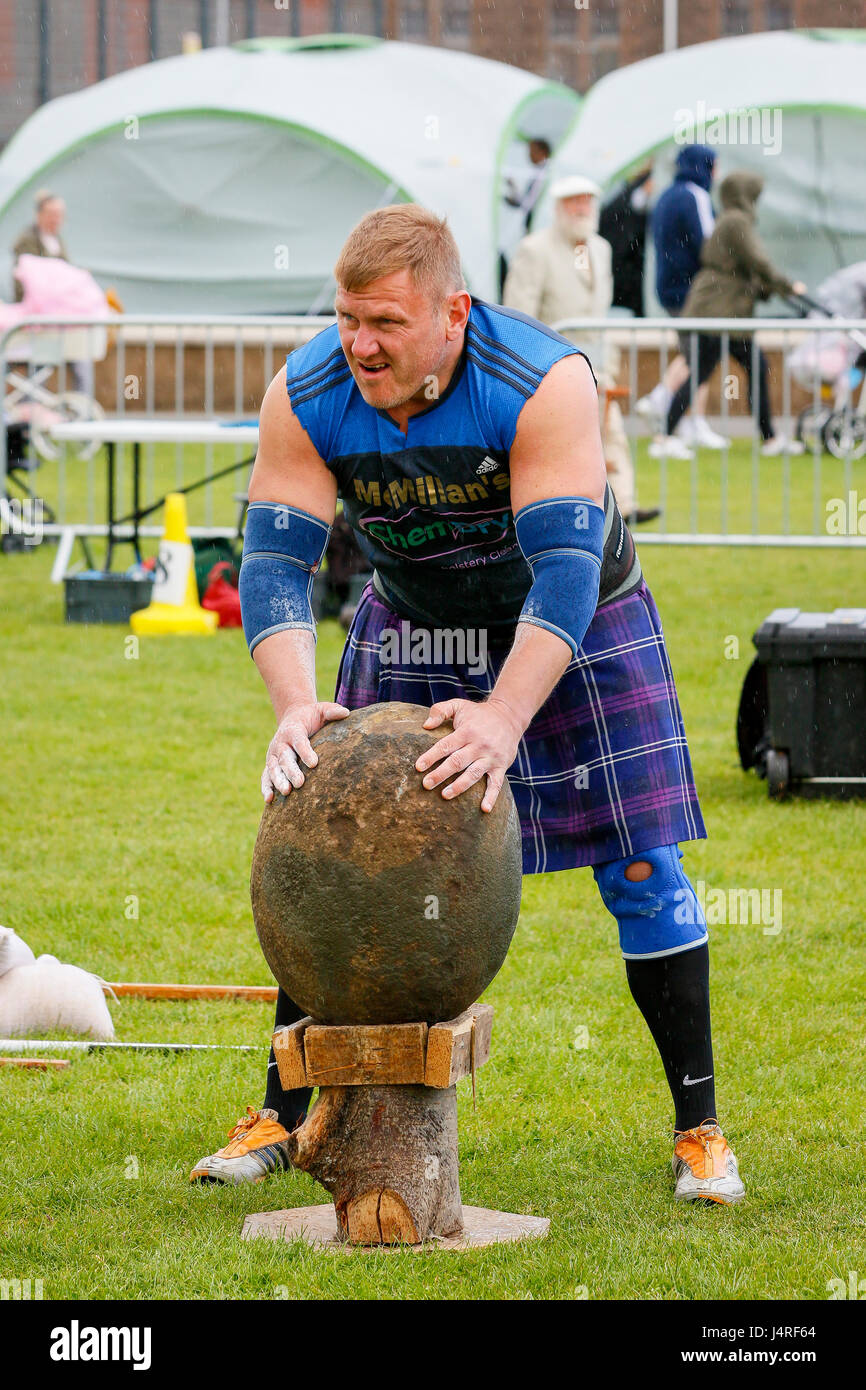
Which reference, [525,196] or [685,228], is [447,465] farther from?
[525,196]

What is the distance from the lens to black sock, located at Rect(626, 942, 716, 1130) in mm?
3787

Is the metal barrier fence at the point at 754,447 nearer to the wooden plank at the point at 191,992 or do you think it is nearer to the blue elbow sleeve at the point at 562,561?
the wooden plank at the point at 191,992

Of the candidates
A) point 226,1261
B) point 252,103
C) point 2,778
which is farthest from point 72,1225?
point 252,103

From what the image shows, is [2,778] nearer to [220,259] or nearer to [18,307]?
[18,307]

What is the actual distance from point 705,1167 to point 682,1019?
11.5 inches

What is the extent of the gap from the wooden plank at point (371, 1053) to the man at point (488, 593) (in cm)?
44

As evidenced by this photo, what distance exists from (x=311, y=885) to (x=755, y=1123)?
55.8 inches

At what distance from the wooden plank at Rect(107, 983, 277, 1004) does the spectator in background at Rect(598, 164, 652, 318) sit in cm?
1689

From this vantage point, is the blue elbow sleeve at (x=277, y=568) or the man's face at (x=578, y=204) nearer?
the blue elbow sleeve at (x=277, y=568)

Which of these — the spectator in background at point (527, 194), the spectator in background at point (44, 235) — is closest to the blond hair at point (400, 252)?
the spectator in background at point (44, 235)

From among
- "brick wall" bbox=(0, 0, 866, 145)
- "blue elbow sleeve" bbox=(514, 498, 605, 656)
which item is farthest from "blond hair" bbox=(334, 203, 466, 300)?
"brick wall" bbox=(0, 0, 866, 145)

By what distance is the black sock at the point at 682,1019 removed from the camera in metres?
3.79

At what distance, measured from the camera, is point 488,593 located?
3676 millimetres
